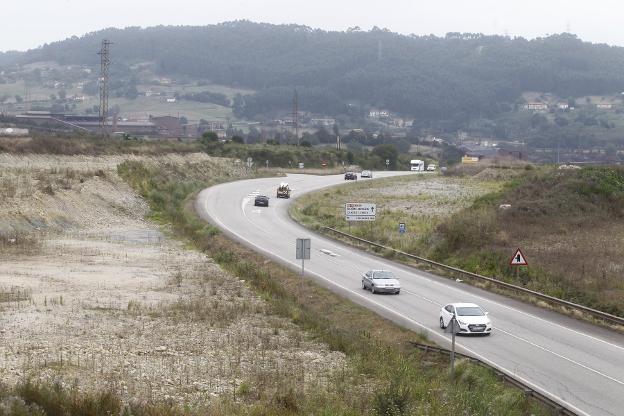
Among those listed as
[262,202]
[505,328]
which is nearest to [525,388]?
[505,328]

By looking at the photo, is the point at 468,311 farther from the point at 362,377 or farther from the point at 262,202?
the point at 262,202

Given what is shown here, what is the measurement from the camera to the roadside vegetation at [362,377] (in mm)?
19531

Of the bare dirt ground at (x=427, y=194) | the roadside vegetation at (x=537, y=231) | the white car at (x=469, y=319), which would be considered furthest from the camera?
the bare dirt ground at (x=427, y=194)

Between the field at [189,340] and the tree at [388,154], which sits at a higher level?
the field at [189,340]

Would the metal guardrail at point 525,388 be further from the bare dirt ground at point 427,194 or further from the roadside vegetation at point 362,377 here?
the bare dirt ground at point 427,194

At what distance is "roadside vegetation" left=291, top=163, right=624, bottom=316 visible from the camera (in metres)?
38.5

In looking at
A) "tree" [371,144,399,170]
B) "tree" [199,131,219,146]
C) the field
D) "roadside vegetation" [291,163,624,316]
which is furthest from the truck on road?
the field

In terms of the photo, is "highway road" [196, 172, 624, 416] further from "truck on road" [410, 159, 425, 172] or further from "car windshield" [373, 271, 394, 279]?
"truck on road" [410, 159, 425, 172]

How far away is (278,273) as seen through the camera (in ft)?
142

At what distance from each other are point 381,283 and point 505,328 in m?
8.08

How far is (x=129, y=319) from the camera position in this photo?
30281mm

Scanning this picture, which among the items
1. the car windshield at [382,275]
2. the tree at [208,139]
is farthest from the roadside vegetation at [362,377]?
the tree at [208,139]

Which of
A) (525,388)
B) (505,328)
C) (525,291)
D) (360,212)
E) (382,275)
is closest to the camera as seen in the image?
(525,388)

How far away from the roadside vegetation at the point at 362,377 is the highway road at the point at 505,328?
119 centimetres
